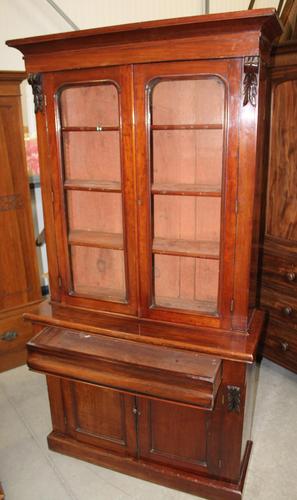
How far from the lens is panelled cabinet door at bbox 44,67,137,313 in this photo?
158 cm

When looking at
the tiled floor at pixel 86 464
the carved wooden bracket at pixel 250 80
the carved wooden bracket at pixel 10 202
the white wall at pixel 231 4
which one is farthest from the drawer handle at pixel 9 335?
the white wall at pixel 231 4

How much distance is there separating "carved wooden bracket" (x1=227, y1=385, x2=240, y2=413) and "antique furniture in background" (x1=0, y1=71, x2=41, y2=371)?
151 centimetres

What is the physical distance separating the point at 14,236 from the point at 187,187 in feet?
4.46

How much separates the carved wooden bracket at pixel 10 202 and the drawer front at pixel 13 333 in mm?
675

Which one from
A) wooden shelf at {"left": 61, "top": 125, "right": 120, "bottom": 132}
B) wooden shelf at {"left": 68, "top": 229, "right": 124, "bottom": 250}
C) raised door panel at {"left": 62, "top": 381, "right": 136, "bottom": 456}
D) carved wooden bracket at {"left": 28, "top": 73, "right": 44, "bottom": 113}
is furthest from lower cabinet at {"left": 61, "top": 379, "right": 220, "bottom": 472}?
carved wooden bracket at {"left": 28, "top": 73, "right": 44, "bottom": 113}

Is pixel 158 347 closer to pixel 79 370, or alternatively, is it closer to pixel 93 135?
pixel 79 370

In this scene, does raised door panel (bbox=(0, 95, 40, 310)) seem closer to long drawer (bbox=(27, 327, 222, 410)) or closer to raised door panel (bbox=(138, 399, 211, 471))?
long drawer (bbox=(27, 327, 222, 410))

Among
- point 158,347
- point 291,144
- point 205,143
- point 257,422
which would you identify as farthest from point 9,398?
point 291,144

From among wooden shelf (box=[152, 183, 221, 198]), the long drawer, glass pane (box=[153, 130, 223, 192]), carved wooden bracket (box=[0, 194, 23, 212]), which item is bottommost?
the long drawer

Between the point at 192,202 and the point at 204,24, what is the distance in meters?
0.64

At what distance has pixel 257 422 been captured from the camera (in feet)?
7.31

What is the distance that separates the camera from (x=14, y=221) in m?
2.52

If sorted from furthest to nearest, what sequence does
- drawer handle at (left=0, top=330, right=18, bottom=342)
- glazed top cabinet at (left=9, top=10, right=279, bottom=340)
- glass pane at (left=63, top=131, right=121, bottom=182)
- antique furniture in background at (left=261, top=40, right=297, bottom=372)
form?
drawer handle at (left=0, top=330, right=18, bottom=342), antique furniture in background at (left=261, top=40, right=297, bottom=372), glass pane at (left=63, top=131, right=121, bottom=182), glazed top cabinet at (left=9, top=10, right=279, bottom=340)

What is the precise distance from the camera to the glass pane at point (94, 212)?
5.88 ft
